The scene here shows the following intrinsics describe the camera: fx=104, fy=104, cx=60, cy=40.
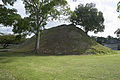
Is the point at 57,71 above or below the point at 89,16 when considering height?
below

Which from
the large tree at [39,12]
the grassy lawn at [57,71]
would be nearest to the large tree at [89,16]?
the large tree at [39,12]

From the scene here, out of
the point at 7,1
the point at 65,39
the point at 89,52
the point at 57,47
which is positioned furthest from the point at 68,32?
the point at 7,1

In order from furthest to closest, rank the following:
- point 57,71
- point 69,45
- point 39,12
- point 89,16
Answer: point 89,16
point 69,45
point 39,12
point 57,71

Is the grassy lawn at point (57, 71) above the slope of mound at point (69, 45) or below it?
below

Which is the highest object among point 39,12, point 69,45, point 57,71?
point 39,12

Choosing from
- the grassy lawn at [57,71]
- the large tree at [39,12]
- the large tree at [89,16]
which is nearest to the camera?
the grassy lawn at [57,71]

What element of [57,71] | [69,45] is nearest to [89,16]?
[69,45]

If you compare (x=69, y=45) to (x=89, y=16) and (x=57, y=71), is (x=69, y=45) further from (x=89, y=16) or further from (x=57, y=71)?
(x=57, y=71)

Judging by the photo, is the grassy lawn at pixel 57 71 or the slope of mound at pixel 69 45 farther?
the slope of mound at pixel 69 45

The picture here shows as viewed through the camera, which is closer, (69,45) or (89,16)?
(69,45)

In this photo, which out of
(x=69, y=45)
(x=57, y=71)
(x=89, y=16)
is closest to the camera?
(x=57, y=71)

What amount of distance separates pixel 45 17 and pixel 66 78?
57.9ft

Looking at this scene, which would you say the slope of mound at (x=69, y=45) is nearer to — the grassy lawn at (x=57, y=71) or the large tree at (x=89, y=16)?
the large tree at (x=89, y=16)

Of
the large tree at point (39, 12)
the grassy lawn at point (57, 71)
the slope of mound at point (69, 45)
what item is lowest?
the grassy lawn at point (57, 71)
